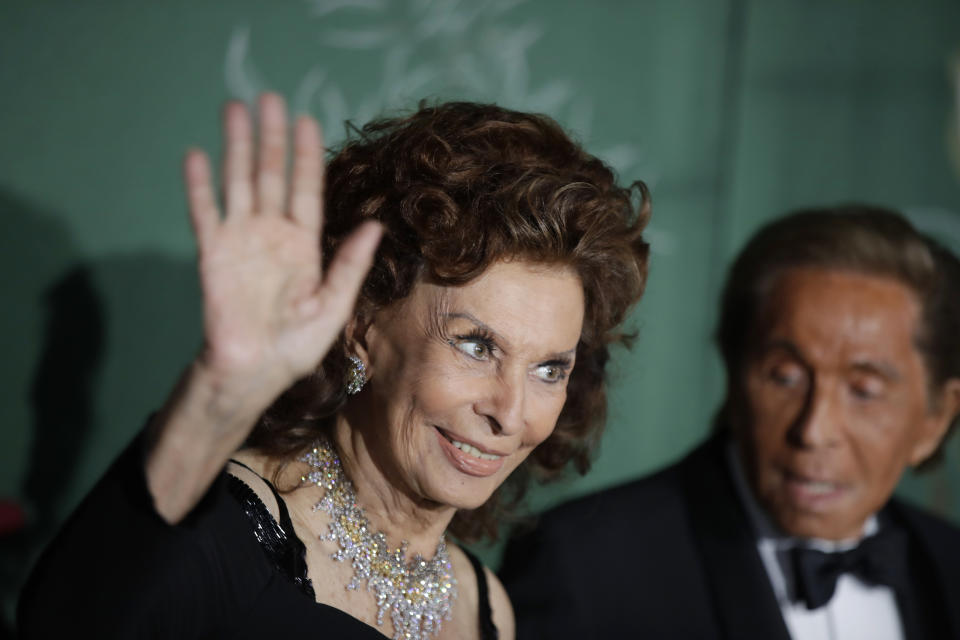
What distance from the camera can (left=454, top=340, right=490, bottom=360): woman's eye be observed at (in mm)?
1464

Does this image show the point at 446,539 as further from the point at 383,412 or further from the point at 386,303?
the point at 386,303

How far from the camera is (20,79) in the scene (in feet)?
6.83

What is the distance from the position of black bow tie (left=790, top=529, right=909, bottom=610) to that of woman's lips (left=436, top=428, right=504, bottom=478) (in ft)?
3.27

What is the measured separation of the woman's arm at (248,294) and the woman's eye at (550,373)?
498 millimetres

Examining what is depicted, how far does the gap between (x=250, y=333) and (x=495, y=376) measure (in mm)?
498

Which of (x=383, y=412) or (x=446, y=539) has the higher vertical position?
(x=383, y=412)

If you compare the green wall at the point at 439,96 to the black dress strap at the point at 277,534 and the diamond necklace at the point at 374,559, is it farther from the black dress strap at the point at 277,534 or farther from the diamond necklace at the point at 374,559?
the black dress strap at the point at 277,534

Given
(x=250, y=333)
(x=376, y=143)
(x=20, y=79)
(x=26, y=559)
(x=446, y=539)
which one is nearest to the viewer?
(x=250, y=333)

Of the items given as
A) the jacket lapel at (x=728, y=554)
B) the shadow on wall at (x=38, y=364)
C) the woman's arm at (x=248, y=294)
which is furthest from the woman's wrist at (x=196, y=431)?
the jacket lapel at (x=728, y=554)

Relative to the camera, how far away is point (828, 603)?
2215mm

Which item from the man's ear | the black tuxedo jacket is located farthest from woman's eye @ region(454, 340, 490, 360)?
the man's ear

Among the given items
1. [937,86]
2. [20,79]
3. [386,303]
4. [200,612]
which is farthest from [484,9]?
[200,612]

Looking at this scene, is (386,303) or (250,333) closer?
(250,333)

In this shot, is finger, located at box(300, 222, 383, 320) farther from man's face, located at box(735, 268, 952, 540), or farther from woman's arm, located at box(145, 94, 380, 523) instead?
man's face, located at box(735, 268, 952, 540)
